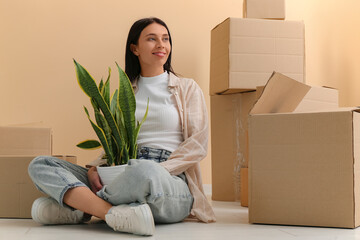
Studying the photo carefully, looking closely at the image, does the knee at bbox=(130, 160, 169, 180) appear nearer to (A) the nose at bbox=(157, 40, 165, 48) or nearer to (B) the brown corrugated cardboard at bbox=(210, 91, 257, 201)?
(A) the nose at bbox=(157, 40, 165, 48)

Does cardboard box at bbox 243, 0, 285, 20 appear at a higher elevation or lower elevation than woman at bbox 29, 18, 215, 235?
higher

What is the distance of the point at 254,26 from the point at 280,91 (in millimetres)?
675

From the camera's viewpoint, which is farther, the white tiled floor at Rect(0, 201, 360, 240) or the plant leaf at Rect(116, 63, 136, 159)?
the plant leaf at Rect(116, 63, 136, 159)

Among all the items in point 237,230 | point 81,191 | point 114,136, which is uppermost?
point 114,136

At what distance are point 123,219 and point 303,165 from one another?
0.56m

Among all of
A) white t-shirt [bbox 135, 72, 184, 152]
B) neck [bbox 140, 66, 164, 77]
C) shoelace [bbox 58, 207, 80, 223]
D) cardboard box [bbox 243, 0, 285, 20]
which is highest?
cardboard box [bbox 243, 0, 285, 20]

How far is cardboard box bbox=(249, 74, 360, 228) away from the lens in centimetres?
131

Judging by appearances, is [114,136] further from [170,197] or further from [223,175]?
[223,175]

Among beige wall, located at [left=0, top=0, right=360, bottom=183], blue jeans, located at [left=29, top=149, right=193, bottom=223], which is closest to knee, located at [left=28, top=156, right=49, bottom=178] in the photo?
blue jeans, located at [left=29, top=149, right=193, bottom=223]

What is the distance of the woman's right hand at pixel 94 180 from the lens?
144cm

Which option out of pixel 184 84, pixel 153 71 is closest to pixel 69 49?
pixel 153 71

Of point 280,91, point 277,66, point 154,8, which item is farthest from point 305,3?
point 280,91

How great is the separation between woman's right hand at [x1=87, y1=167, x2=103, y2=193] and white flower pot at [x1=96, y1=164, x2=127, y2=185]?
2 cm

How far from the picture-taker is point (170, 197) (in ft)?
4.42
